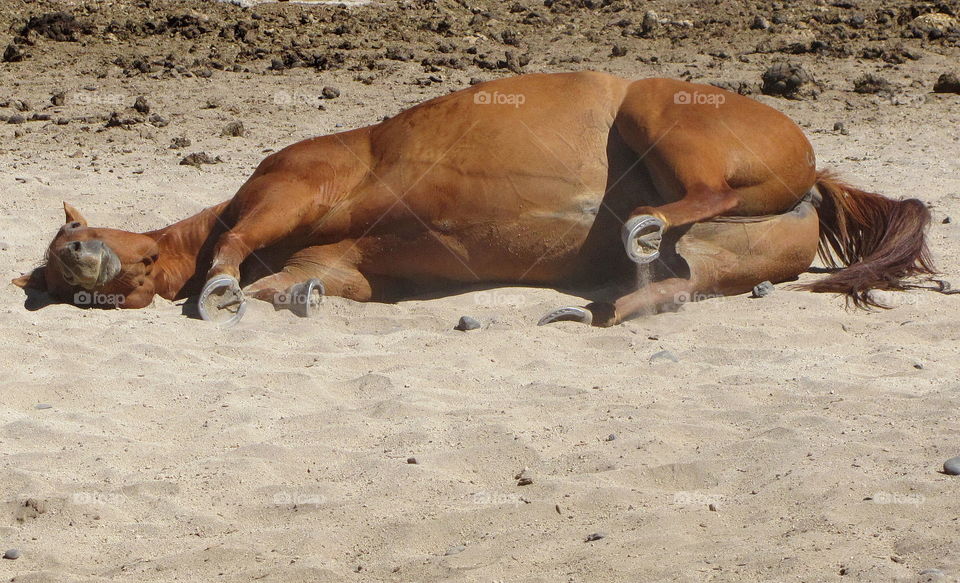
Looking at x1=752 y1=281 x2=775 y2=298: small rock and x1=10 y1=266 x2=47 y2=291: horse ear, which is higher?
x1=752 y1=281 x2=775 y2=298: small rock

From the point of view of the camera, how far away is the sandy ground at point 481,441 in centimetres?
308

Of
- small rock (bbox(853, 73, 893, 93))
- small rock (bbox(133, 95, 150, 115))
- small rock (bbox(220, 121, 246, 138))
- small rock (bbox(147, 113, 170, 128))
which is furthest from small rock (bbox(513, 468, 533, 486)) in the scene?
small rock (bbox(853, 73, 893, 93))

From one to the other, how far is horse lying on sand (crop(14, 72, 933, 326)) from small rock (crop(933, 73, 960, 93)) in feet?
13.0

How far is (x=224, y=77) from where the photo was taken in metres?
9.58

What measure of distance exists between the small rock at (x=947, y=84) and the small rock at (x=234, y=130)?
16.5 feet

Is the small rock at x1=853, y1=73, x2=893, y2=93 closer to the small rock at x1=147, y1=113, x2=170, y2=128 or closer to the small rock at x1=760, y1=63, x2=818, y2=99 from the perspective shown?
the small rock at x1=760, y1=63, x2=818, y2=99

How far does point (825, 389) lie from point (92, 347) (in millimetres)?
2633

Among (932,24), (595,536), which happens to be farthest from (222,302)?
(932,24)

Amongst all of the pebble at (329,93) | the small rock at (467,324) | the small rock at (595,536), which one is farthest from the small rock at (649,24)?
the small rock at (595,536)

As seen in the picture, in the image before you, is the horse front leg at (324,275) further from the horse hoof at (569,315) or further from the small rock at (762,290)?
the small rock at (762,290)

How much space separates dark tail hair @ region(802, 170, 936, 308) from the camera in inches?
216

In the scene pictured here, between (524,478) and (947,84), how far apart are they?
6990mm

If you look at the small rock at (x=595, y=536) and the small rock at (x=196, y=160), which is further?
the small rock at (x=196, y=160)

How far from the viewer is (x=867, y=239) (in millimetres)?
5895
